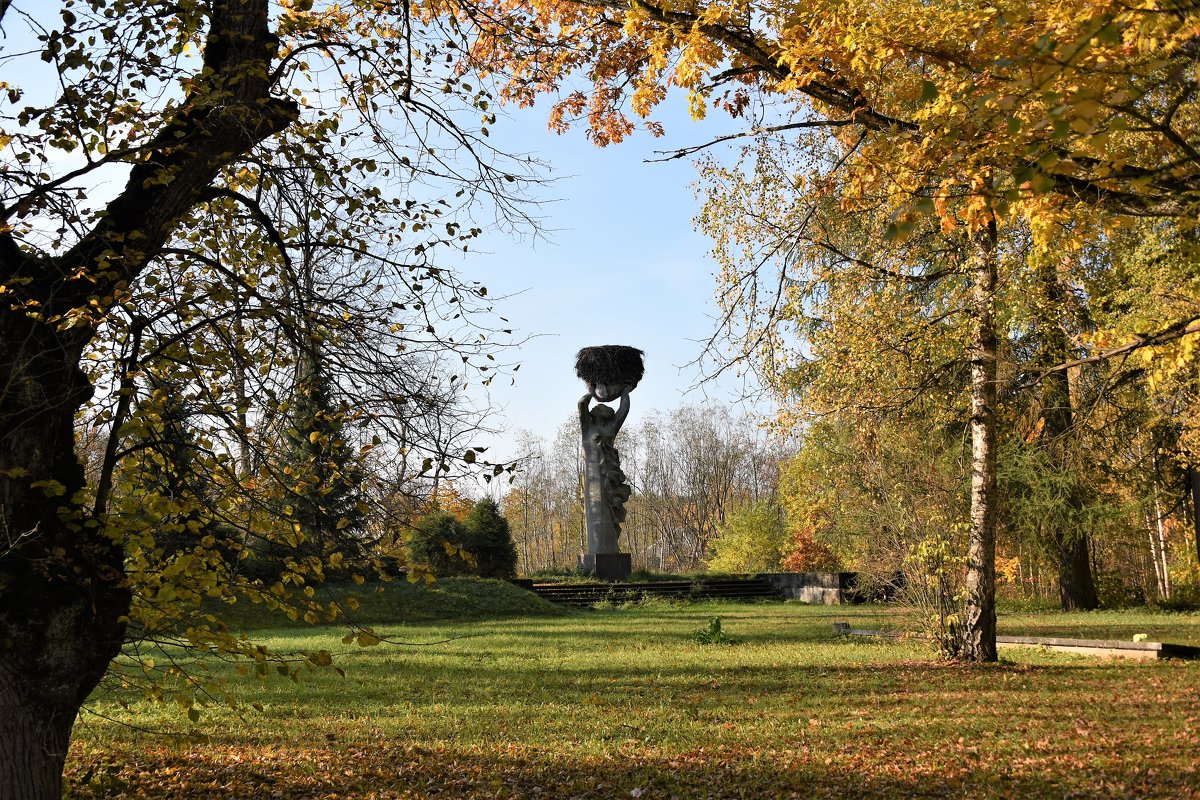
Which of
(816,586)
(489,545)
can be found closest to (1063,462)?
(816,586)

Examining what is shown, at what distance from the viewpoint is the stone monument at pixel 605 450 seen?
29.3 metres

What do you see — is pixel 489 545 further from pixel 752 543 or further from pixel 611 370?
pixel 752 543

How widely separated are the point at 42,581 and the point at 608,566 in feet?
81.9

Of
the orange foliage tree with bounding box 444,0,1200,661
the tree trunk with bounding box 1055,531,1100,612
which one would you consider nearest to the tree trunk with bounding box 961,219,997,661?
the orange foliage tree with bounding box 444,0,1200,661

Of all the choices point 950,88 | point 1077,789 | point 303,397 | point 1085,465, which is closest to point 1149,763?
point 1077,789

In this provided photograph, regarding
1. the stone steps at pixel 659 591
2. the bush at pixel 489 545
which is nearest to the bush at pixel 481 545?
the bush at pixel 489 545

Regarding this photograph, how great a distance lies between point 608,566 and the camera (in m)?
28.8

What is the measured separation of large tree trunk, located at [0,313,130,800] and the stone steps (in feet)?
67.2

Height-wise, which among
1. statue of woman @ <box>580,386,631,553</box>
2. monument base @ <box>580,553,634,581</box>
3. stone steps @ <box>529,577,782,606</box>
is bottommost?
stone steps @ <box>529,577,782,606</box>

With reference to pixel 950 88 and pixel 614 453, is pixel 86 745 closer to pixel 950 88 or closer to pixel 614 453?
pixel 950 88

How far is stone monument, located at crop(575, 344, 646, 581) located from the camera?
1155 inches

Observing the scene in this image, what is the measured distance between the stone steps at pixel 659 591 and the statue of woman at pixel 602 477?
270cm

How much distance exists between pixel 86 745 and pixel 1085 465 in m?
19.2

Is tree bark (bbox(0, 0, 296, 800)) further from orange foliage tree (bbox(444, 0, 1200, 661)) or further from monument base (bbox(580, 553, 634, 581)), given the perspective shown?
monument base (bbox(580, 553, 634, 581))
